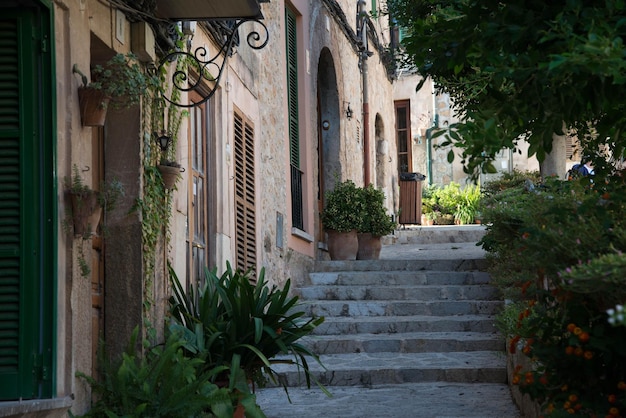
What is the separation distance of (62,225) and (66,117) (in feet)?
1.79

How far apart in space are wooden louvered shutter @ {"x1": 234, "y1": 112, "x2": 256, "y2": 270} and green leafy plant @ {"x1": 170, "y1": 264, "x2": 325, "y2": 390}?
2.10m

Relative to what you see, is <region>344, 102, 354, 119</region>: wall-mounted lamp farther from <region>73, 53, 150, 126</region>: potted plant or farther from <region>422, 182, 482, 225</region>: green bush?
<region>73, 53, 150, 126</region>: potted plant

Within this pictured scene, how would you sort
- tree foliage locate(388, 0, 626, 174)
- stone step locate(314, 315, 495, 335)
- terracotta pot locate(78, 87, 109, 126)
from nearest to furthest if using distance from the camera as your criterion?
tree foliage locate(388, 0, 626, 174)
terracotta pot locate(78, 87, 109, 126)
stone step locate(314, 315, 495, 335)

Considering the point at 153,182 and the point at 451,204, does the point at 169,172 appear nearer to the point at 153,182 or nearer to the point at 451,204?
the point at 153,182

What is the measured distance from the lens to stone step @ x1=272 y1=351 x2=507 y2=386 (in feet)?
26.2

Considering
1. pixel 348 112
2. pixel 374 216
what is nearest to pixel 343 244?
pixel 374 216

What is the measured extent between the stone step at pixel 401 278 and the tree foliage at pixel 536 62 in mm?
6980

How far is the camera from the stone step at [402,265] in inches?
452

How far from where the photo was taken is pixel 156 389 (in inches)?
214

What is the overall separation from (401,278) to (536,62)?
767 centimetres

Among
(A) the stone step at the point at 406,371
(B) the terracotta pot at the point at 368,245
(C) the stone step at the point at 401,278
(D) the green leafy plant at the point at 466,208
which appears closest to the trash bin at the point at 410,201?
(D) the green leafy plant at the point at 466,208

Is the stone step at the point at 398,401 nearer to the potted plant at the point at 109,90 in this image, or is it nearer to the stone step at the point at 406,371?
the stone step at the point at 406,371

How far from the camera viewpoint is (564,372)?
4.34 m

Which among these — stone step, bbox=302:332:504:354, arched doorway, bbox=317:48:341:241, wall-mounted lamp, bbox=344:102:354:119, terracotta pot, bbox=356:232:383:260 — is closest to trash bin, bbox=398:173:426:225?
wall-mounted lamp, bbox=344:102:354:119
